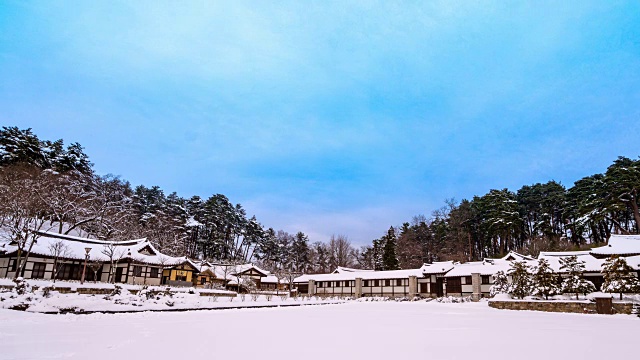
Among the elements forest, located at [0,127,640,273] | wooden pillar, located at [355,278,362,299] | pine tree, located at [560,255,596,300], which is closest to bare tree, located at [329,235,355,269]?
forest, located at [0,127,640,273]

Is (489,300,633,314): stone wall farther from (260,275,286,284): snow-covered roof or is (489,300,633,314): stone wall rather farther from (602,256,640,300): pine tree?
(260,275,286,284): snow-covered roof

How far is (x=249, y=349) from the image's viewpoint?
24.7 feet

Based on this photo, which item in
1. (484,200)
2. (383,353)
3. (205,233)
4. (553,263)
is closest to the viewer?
(383,353)

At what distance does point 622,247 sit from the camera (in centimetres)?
3000

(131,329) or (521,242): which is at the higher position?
(521,242)

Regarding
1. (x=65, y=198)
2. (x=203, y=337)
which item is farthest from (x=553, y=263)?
(x=65, y=198)

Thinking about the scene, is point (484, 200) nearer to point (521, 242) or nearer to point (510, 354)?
point (521, 242)

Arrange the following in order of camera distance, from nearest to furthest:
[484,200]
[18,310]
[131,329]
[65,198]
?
[131,329], [18,310], [65,198], [484,200]

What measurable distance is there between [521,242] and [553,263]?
110 feet

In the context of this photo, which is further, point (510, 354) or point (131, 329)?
point (131, 329)

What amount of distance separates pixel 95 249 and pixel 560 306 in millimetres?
41365

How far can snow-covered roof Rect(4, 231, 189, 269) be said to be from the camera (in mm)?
32250

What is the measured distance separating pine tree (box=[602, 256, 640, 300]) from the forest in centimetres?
2676

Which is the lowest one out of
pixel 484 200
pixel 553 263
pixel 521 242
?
pixel 553 263
